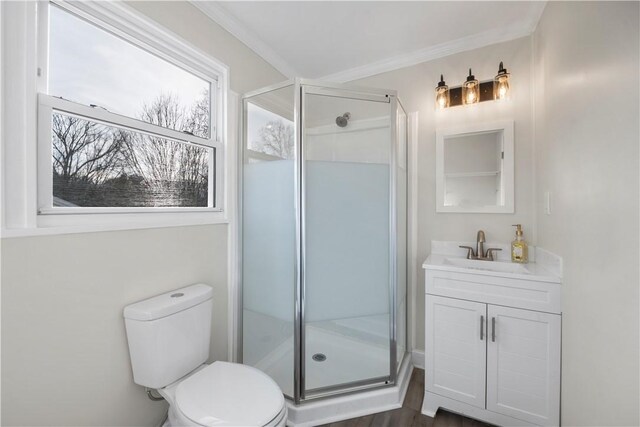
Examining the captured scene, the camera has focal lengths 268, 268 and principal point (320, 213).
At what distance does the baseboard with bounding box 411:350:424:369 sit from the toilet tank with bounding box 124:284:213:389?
1594mm

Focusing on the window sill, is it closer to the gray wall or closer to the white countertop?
the gray wall

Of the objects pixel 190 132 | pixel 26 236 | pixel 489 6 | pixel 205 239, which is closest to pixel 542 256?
pixel 489 6

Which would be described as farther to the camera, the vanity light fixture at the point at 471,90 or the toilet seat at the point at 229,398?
the vanity light fixture at the point at 471,90

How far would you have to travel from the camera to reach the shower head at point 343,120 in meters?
1.70

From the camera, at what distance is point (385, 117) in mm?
1787

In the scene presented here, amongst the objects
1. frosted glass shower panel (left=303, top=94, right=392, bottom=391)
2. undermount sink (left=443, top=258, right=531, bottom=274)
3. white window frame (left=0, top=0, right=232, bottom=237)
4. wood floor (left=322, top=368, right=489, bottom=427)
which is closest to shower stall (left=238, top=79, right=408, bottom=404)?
frosted glass shower panel (left=303, top=94, right=392, bottom=391)

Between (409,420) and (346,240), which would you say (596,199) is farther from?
(409,420)

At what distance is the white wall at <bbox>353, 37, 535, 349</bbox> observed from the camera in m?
1.81

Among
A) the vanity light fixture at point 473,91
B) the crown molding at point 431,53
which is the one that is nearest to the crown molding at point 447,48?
the crown molding at point 431,53

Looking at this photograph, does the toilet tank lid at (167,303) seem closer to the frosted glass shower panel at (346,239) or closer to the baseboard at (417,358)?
the frosted glass shower panel at (346,239)

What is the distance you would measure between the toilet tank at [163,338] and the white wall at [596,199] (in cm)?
162

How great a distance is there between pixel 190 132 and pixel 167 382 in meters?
1.32

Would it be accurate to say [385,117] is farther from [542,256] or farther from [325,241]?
[542,256]

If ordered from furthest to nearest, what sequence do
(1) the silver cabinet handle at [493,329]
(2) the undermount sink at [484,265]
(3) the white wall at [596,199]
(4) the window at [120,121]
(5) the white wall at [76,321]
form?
(2) the undermount sink at [484,265] → (1) the silver cabinet handle at [493,329] → (4) the window at [120,121] → (5) the white wall at [76,321] → (3) the white wall at [596,199]
